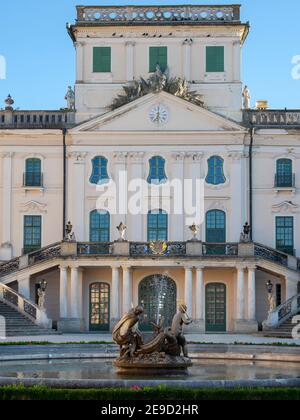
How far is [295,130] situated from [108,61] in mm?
10116

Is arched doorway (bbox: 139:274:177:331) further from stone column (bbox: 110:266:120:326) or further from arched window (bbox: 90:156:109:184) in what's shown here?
arched window (bbox: 90:156:109:184)

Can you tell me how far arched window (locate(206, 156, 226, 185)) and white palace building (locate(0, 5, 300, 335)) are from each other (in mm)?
49

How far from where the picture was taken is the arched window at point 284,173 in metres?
51.9

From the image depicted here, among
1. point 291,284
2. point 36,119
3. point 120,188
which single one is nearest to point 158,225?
point 120,188

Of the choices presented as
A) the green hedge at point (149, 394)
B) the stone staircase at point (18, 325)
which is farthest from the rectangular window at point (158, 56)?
the green hedge at point (149, 394)

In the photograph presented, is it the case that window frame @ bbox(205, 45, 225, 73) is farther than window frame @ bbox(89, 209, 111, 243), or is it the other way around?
window frame @ bbox(205, 45, 225, 73)

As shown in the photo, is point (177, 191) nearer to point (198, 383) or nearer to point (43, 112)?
point (43, 112)

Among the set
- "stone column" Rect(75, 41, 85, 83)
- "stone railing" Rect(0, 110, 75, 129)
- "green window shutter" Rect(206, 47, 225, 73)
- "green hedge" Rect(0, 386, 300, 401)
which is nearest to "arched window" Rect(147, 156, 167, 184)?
"stone railing" Rect(0, 110, 75, 129)

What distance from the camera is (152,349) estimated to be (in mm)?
26016

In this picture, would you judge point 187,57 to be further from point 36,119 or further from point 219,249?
point 219,249

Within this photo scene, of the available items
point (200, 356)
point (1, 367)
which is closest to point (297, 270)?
point (200, 356)

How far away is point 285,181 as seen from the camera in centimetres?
5191

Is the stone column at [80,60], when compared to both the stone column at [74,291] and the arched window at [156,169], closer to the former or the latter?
the arched window at [156,169]

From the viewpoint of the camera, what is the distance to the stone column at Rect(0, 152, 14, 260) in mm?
51625
